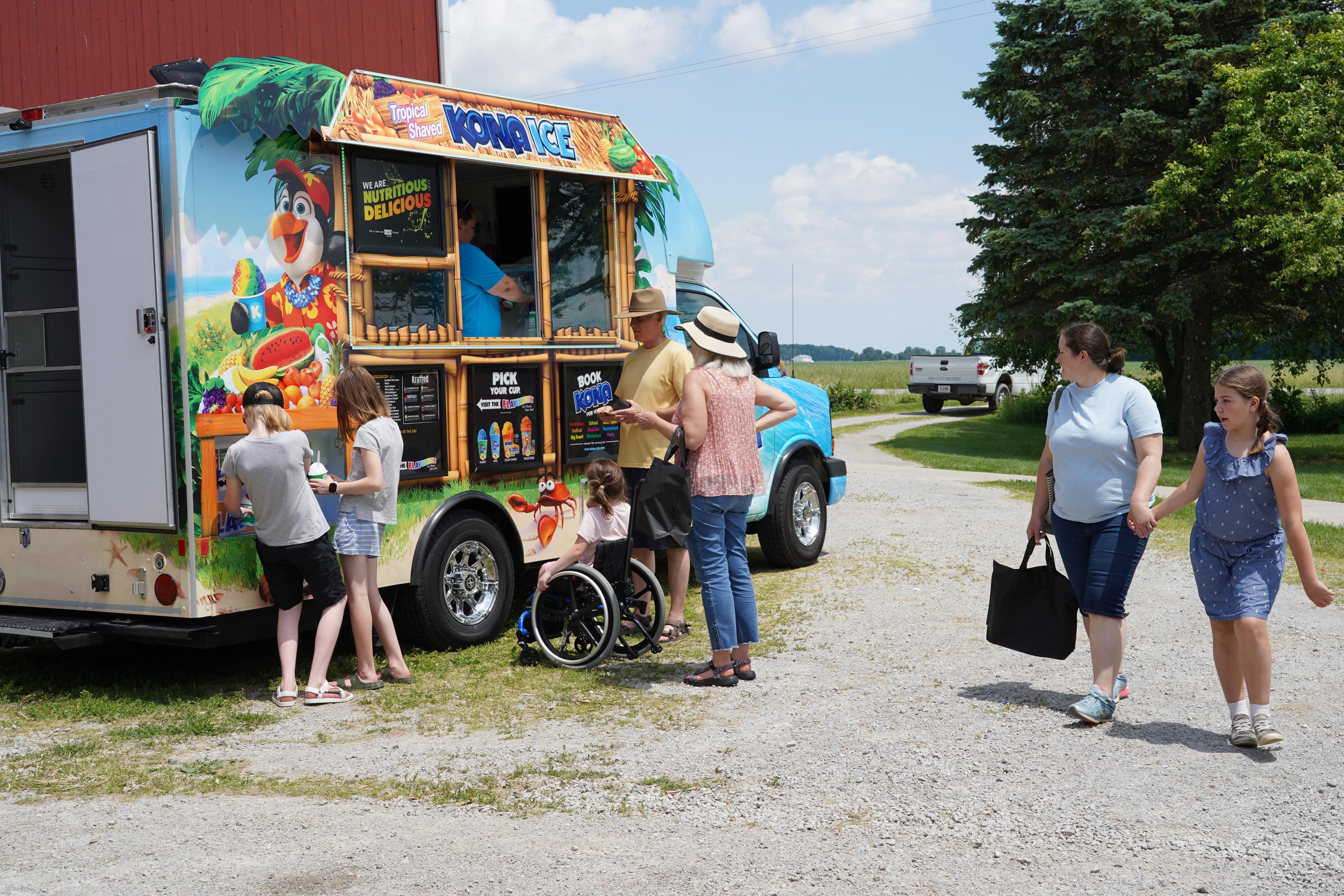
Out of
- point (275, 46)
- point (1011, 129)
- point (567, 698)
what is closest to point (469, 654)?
point (567, 698)

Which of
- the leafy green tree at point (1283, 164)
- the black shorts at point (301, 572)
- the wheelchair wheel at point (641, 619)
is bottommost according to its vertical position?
the wheelchair wheel at point (641, 619)

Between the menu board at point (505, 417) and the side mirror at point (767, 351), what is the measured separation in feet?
6.72

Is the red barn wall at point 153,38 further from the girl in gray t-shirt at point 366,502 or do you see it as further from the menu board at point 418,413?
the girl in gray t-shirt at point 366,502

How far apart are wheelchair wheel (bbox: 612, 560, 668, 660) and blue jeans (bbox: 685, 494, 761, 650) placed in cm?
52

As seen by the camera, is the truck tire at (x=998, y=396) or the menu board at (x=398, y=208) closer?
the menu board at (x=398, y=208)

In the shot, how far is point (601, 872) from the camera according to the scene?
3.80 meters

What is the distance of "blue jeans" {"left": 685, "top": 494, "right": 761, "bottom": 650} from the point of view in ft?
19.8

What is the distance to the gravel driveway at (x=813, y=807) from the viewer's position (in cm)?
378

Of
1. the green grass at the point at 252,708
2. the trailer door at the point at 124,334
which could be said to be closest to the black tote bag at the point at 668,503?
the green grass at the point at 252,708

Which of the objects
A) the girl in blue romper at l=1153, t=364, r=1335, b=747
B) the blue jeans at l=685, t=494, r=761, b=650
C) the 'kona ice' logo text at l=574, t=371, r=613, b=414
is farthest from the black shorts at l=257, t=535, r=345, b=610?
the girl in blue romper at l=1153, t=364, r=1335, b=747

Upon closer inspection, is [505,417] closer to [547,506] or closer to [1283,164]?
[547,506]

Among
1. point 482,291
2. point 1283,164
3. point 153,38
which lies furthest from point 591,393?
point 1283,164

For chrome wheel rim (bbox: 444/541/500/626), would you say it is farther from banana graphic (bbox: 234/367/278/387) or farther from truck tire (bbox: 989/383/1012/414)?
truck tire (bbox: 989/383/1012/414)

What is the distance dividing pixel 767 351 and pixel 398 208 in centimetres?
318
